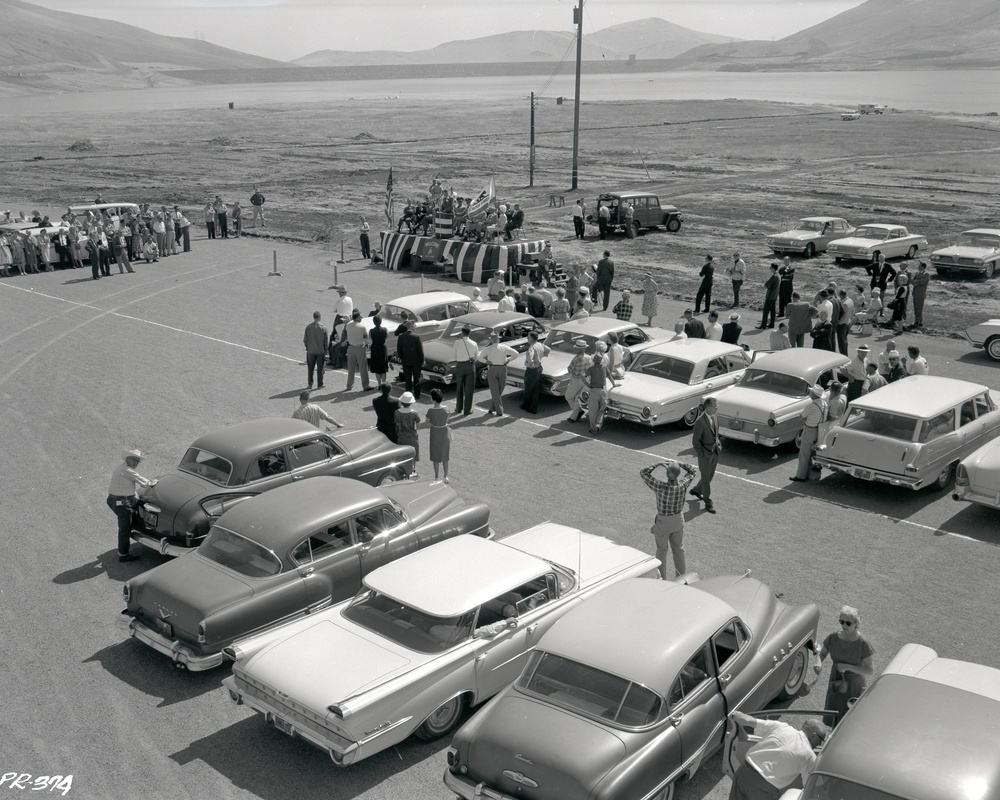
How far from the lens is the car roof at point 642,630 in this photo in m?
6.72

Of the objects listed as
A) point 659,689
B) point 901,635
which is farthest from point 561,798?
point 901,635

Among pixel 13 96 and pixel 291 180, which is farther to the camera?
pixel 13 96

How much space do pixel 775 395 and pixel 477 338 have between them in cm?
560

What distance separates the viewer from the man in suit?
39.9ft

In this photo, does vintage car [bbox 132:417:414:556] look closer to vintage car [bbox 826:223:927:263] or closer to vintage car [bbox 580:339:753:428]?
vintage car [bbox 580:339:753:428]

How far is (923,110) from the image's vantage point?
9875 cm

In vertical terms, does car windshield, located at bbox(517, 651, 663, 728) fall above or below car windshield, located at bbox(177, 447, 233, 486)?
above

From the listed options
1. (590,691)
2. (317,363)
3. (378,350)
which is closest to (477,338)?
(378,350)

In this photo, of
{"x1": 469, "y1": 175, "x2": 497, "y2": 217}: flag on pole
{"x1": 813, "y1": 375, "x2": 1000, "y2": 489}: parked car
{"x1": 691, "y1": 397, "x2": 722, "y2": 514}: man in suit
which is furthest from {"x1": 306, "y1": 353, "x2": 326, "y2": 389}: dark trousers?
{"x1": 469, "y1": 175, "x2": 497, "y2": 217}: flag on pole

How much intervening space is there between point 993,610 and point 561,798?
6.00 meters

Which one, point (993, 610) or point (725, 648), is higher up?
point (725, 648)

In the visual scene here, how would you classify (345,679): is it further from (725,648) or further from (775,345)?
(775,345)

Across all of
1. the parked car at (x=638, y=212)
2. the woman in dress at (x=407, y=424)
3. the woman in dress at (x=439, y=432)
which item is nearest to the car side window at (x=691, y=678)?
the woman in dress at (x=439, y=432)

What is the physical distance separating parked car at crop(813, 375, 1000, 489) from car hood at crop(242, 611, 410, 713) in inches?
305
